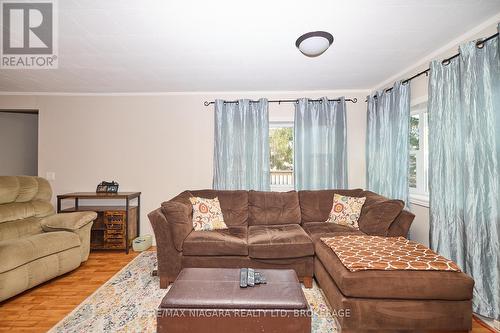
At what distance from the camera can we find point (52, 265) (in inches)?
102

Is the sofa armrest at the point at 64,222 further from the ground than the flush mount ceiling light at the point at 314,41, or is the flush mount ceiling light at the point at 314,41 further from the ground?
the flush mount ceiling light at the point at 314,41

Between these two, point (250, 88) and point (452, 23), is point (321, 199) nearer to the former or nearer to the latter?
point (250, 88)

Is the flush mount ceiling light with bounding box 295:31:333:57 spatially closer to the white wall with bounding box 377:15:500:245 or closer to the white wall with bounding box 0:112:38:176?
the white wall with bounding box 377:15:500:245

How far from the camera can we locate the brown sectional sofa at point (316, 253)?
171cm

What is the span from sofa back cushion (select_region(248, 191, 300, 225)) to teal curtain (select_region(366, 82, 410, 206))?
1229mm

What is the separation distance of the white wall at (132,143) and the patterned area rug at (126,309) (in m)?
1.57

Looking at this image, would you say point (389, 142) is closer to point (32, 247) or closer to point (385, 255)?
Result: point (385, 255)

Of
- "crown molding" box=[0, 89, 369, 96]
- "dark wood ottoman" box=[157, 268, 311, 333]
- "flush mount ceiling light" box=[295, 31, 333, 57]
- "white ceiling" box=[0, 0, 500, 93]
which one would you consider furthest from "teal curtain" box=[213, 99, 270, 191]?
"dark wood ottoman" box=[157, 268, 311, 333]

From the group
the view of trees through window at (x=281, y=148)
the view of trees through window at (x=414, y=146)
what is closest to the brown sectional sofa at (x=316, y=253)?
the view of trees through window at (x=414, y=146)

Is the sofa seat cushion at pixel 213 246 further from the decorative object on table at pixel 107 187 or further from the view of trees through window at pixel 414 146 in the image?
the view of trees through window at pixel 414 146

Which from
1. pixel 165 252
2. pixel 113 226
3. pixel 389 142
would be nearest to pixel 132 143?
pixel 113 226

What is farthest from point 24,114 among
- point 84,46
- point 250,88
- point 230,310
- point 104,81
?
point 230,310

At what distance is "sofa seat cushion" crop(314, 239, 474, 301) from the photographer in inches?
66.8

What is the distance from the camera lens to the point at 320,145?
387cm
